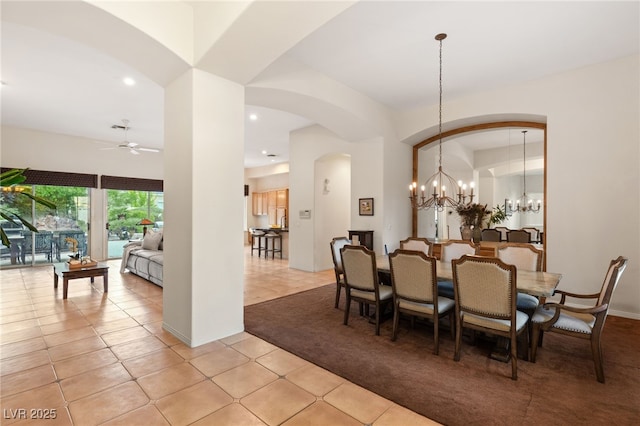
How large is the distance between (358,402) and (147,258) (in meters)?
4.90

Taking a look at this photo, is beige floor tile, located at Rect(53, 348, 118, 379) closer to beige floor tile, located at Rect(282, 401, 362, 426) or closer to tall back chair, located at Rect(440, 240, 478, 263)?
beige floor tile, located at Rect(282, 401, 362, 426)

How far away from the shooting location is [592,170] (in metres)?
4.03

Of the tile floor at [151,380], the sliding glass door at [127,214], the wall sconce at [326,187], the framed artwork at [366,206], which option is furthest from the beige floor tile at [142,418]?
the sliding glass door at [127,214]

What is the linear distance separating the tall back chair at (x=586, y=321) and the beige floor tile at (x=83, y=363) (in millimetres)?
3707

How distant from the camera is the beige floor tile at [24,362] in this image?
246 centimetres

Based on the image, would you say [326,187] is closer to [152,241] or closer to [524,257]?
[152,241]

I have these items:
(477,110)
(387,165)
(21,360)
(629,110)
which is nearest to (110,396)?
(21,360)

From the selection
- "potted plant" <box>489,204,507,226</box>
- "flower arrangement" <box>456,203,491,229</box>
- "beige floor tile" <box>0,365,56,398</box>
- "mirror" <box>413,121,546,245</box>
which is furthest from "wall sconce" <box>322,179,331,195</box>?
"beige floor tile" <box>0,365,56,398</box>

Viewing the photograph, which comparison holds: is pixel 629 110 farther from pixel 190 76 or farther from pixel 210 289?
pixel 210 289

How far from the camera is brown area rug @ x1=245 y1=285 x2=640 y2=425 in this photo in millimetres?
1970

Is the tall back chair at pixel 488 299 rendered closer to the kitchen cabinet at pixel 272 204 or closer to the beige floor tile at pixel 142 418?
the beige floor tile at pixel 142 418

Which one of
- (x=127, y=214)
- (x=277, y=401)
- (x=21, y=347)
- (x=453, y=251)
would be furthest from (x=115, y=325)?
(x=127, y=214)

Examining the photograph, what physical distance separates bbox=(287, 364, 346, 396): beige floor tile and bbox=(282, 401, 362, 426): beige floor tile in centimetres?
17

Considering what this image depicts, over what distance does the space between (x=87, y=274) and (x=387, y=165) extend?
5.37 m
